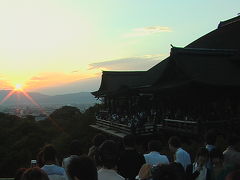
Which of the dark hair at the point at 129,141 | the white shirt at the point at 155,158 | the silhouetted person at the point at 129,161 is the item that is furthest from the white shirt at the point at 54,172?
the white shirt at the point at 155,158

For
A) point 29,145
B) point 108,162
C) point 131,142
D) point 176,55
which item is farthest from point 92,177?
point 29,145

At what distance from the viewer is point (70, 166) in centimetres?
363

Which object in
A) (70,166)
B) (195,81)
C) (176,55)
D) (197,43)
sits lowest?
(70,166)

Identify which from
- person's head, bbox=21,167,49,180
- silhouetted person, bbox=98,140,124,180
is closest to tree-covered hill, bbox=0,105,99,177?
silhouetted person, bbox=98,140,124,180

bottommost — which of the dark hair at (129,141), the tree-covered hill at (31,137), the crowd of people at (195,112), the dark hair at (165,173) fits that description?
the tree-covered hill at (31,137)

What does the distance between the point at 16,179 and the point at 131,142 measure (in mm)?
2342

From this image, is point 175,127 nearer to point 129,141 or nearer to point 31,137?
point 129,141

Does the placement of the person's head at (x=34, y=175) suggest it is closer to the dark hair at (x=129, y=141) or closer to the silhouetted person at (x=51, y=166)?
the silhouetted person at (x=51, y=166)

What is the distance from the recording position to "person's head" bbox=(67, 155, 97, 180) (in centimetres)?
357

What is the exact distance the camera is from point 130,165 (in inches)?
244

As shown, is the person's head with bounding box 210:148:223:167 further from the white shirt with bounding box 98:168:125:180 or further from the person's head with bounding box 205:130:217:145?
the white shirt with bounding box 98:168:125:180

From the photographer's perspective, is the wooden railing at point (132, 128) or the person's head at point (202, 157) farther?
the wooden railing at point (132, 128)

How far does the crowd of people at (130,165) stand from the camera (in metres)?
3.45

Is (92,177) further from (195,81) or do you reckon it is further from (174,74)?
(174,74)
